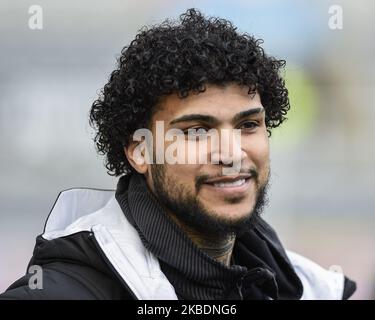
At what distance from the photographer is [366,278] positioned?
4168 mm

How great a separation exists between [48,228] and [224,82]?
0.64 metres

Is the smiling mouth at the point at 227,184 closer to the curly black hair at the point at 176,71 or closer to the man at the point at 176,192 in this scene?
the man at the point at 176,192

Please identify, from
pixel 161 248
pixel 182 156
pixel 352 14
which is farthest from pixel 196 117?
pixel 352 14

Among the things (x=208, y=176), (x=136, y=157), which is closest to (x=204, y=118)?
(x=208, y=176)

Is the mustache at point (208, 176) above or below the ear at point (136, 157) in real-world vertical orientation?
below

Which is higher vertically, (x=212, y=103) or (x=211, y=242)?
(x=212, y=103)

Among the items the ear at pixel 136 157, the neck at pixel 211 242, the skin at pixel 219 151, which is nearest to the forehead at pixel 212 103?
the skin at pixel 219 151

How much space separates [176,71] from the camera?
1.71m

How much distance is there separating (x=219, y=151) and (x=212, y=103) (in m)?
0.14

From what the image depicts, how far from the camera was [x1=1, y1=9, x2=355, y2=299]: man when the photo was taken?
5.18 feet

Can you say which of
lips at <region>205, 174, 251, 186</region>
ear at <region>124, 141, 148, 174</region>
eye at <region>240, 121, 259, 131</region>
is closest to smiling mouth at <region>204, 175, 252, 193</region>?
lips at <region>205, 174, 251, 186</region>

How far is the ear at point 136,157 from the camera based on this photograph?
182 centimetres

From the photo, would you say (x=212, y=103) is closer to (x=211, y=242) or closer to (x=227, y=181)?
(x=227, y=181)

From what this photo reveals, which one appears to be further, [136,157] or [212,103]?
[136,157]
